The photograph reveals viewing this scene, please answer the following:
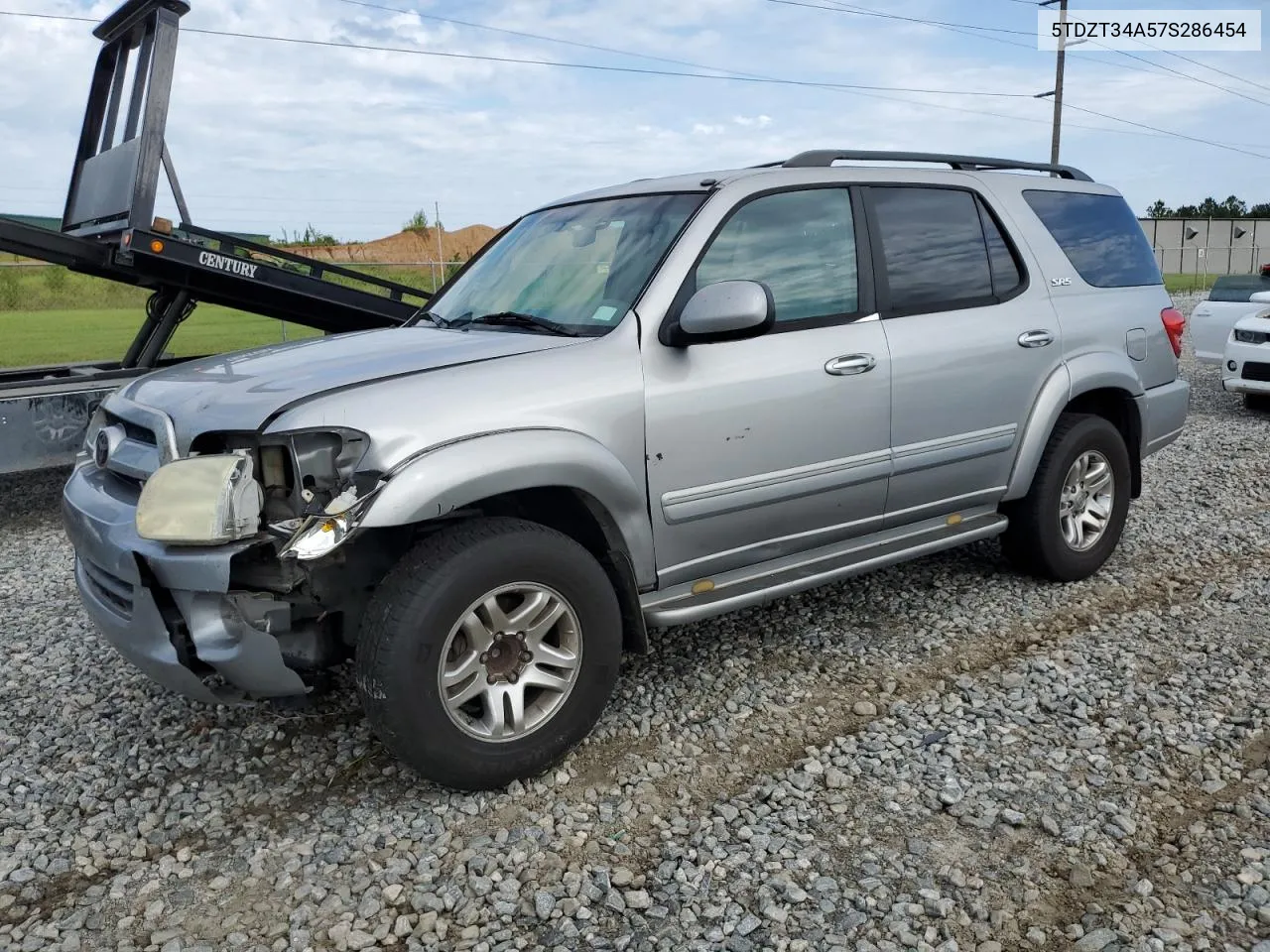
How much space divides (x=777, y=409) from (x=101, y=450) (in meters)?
2.31

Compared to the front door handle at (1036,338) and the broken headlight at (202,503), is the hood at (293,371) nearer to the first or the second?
the broken headlight at (202,503)

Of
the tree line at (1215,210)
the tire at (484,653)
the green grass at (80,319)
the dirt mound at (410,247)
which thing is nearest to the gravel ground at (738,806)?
the tire at (484,653)

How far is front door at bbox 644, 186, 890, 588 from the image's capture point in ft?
11.1

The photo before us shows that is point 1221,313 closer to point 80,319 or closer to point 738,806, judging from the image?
point 738,806

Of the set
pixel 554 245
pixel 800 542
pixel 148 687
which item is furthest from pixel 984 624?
pixel 148 687

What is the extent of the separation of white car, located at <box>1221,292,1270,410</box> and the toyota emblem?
409 inches

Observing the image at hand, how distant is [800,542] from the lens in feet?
12.5

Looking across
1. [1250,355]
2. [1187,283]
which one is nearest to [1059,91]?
[1187,283]

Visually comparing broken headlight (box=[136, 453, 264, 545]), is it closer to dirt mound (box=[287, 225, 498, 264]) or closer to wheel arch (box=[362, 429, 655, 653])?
wheel arch (box=[362, 429, 655, 653])

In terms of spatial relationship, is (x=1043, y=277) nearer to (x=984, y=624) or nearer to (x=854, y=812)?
(x=984, y=624)

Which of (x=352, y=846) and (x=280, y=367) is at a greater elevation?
(x=280, y=367)

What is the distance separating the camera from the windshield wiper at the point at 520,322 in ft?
11.4

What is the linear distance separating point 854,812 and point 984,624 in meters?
1.78

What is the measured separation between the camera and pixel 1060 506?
4.72 m
